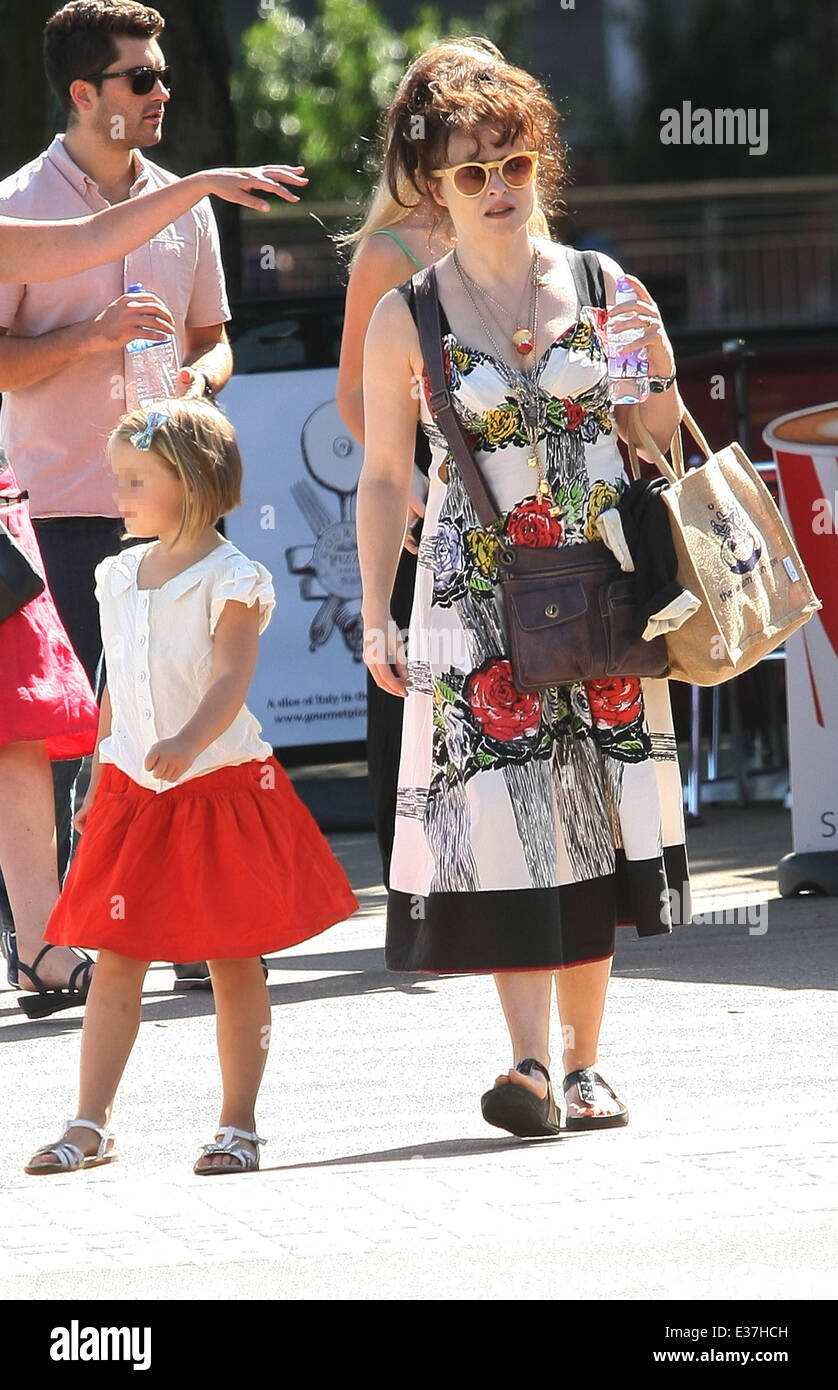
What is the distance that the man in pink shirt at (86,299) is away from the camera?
5.94 m

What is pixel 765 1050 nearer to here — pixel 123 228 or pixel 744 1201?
pixel 744 1201

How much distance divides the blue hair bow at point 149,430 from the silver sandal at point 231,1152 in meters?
1.28

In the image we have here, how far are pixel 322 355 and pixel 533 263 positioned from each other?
17.2 feet

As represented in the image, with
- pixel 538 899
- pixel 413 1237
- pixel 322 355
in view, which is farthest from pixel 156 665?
pixel 322 355

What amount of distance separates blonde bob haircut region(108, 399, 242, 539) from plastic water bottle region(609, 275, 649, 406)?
748 mm

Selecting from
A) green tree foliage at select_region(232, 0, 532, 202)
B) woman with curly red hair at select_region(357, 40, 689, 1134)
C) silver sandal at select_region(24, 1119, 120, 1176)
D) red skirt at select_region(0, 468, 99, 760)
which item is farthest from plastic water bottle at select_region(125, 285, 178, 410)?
green tree foliage at select_region(232, 0, 532, 202)

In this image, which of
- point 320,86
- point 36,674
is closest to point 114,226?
point 36,674

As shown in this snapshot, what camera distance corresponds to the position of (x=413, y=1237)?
12.3ft

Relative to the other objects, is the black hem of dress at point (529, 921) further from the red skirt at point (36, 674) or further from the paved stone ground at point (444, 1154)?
the red skirt at point (36, 674)

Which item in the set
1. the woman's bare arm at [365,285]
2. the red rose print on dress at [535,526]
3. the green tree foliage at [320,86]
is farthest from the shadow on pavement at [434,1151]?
the green tree foliage at [320,86]

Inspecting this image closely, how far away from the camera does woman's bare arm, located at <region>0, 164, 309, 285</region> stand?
4602mm

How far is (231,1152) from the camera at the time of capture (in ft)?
14.4

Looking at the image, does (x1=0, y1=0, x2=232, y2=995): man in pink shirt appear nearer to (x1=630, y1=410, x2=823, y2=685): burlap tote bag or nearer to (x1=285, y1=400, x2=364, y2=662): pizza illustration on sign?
(x1=630, y1=410, x2=823, y2=685): burlap tote bag

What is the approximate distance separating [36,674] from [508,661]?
1.85m
